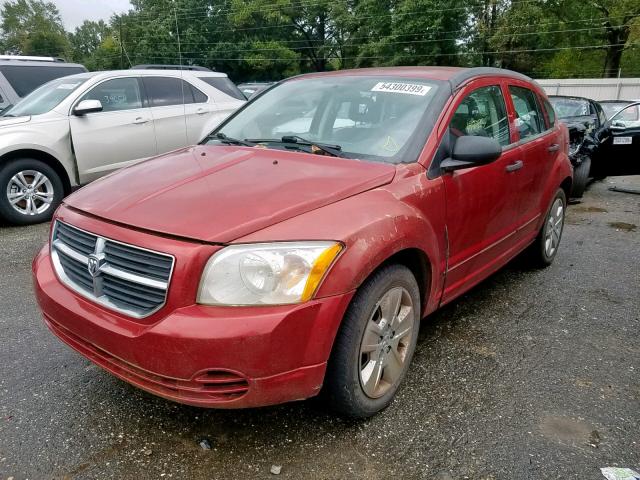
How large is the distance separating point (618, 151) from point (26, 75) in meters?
9.65

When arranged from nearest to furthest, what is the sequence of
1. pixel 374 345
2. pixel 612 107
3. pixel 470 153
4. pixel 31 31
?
pixel 374 345
pixel 470 153
pixel 612 107
pixel 31 31

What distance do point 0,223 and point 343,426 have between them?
5664mm

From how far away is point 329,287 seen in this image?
207 cm

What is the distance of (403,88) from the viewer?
10.4 feet

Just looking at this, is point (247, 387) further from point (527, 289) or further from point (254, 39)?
point (254, 39)

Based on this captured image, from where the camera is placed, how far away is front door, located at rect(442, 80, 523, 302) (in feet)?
9.79

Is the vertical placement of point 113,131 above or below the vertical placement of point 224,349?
above

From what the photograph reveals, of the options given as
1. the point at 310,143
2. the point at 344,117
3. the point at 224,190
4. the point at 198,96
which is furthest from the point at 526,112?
the point at 198,96

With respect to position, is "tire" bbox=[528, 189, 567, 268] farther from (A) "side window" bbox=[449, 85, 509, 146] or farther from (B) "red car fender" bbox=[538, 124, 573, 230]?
(A) "side window" bbox=[449, 85, 509, 146]

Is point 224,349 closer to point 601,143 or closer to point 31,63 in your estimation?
point 601,143

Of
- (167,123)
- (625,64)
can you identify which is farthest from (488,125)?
(625,64)

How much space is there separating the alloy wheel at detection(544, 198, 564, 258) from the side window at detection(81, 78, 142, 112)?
5.27 metres

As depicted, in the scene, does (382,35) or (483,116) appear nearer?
(483,116)

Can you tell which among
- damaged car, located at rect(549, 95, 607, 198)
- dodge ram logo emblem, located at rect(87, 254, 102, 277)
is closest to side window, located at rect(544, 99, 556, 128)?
damaged car, located at rect(549, 95, 607, 198)
